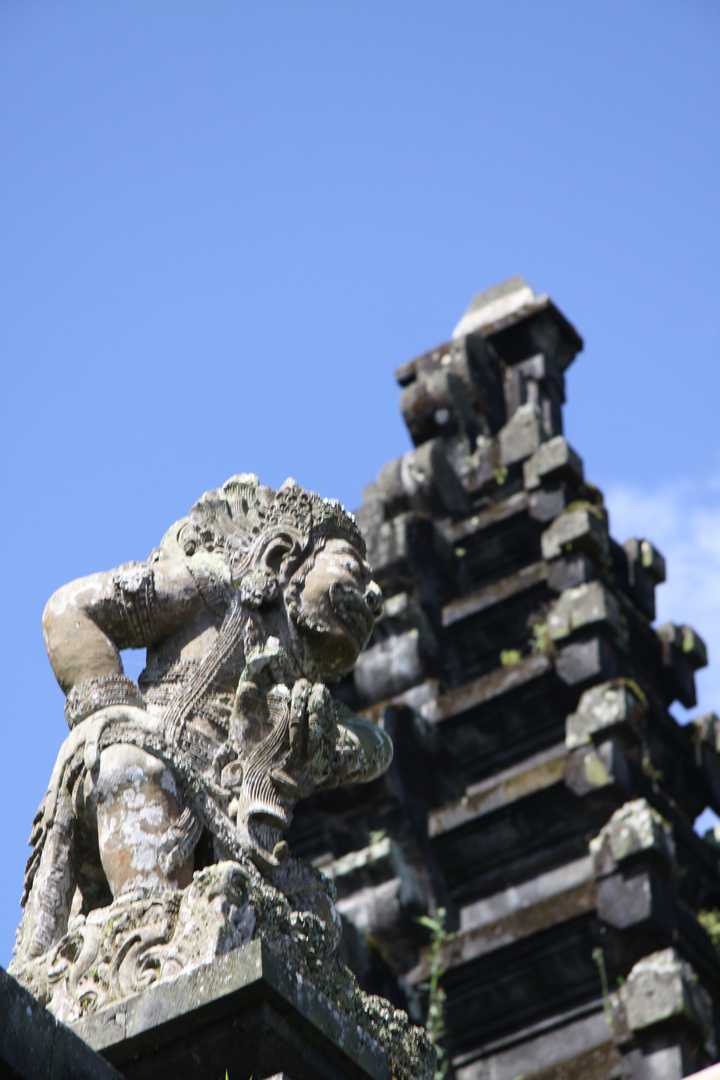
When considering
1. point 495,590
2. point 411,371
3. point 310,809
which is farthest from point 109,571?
point 411,371

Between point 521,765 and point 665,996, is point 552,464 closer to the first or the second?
point 521,765

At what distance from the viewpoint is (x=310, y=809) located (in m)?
18.5

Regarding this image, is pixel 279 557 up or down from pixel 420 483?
down

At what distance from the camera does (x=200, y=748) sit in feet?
24.4

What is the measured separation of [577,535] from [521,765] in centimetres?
269

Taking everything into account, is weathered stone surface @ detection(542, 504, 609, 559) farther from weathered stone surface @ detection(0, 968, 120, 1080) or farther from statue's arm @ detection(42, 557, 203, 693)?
weathered stone surface @ detection(0, 968, 120, 1080)

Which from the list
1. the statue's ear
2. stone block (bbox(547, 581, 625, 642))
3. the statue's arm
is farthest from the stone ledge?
stone block (bbox(547, 581, 625, 642))

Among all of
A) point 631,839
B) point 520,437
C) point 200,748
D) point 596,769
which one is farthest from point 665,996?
point 200,748

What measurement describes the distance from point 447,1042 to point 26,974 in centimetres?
1124

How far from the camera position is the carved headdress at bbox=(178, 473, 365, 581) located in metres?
8.11

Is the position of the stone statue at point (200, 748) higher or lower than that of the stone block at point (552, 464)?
lower

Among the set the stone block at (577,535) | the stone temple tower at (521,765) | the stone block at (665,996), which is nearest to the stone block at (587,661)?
the stone temple tower at (521,765)

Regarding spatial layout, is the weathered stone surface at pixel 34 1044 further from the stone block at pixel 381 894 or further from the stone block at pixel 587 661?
the stone block at pixel 587 661

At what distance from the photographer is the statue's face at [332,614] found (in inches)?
313
